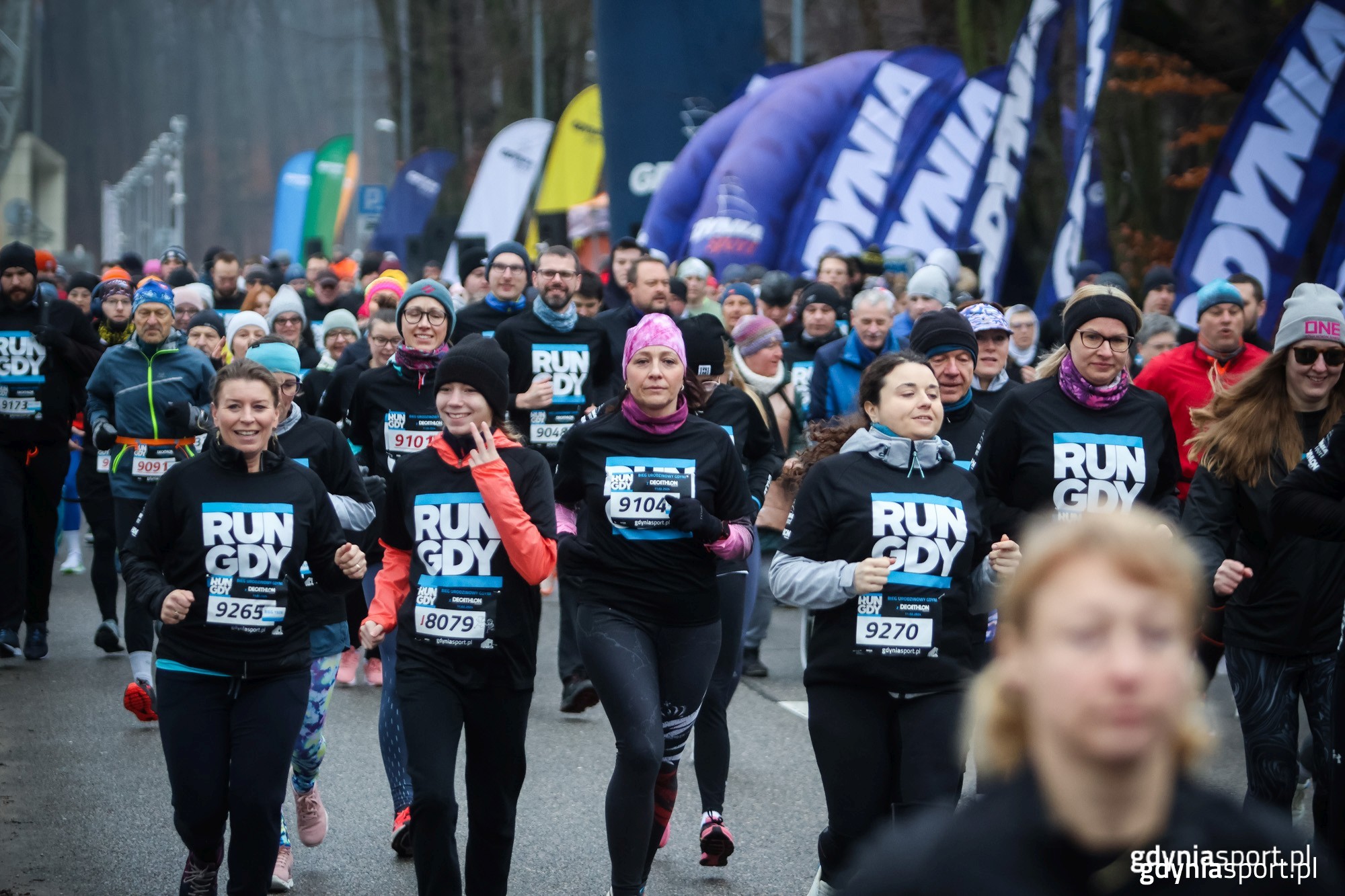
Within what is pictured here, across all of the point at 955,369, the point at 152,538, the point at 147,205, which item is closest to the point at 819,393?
the point at 955,369

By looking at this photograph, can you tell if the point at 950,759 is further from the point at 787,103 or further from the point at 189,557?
the point at 787,103

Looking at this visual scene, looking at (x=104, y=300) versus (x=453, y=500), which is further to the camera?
(x=104, y=300)

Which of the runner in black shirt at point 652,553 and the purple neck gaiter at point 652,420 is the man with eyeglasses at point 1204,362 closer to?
the runner in black shirt at point 652,553

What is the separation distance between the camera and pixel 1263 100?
41.8ft

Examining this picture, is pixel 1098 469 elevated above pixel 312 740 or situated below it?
above

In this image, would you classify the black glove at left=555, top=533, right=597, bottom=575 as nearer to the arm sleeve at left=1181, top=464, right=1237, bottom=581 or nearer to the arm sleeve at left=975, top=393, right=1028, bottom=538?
the arm sleeve at left=975, top=393, right=1028, bottom=538

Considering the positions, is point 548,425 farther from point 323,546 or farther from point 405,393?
point 323,546

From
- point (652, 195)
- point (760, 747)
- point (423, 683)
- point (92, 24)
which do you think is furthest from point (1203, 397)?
point (92, 24)

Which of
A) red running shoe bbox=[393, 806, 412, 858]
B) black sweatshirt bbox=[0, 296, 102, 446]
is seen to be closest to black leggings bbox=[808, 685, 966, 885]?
red running shoe bbox=[393, 806, 412, 858]

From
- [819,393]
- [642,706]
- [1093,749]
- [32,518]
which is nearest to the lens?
[1093,749]

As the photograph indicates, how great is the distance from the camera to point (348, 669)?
9445 mm

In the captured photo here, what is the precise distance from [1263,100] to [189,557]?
10.4m

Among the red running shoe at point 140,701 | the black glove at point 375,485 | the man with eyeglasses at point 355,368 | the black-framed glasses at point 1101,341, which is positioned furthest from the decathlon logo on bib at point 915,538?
the man with eyeglasses at point 355,368

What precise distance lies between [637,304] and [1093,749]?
7.91m
